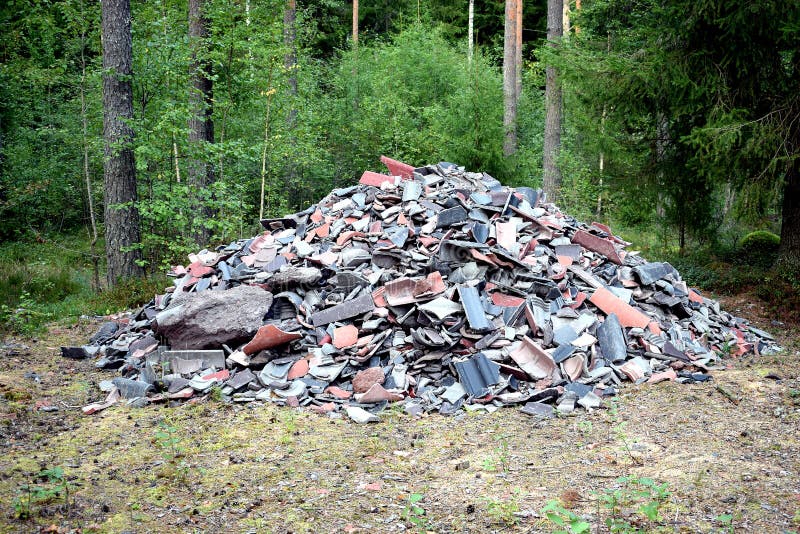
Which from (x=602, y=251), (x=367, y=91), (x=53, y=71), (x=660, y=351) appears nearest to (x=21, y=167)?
(x=53, y=71)

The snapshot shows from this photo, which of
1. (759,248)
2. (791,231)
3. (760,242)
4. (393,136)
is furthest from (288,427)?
(393,136)

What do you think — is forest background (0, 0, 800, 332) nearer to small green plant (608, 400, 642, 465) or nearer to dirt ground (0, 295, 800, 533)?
dirt ground (0, 295, 800, 533)

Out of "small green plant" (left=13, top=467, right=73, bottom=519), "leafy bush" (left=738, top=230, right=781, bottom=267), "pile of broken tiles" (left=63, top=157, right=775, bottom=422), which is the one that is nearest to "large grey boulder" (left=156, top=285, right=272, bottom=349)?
"pile of broken tiles" (left=63, top=157, right=775, bottom=422)

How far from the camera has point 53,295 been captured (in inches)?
435

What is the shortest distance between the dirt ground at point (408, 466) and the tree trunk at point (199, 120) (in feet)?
15.5

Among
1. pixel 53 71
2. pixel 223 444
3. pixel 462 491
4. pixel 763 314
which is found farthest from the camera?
pixel 53 71

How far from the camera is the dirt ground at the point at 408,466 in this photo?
379 centimetres

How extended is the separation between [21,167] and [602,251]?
598 inches

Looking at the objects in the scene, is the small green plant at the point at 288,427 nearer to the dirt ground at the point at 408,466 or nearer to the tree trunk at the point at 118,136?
the dirt ground at the point at 408,466

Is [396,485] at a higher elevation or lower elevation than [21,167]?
lower

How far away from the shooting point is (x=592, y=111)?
11172mm

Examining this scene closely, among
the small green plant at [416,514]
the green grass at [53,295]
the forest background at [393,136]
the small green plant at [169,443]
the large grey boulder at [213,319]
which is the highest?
the forest background at [393,136]

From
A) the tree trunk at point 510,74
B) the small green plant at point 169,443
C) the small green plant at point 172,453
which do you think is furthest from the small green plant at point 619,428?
the tree trunk at point 510,74

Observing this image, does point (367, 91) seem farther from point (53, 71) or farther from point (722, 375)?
point (722, 375)
